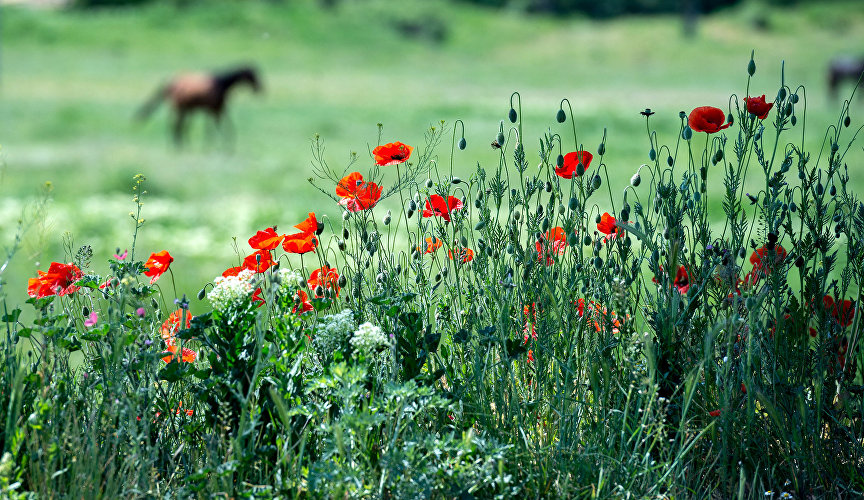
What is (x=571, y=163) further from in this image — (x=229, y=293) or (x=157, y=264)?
(x=157, y=264)

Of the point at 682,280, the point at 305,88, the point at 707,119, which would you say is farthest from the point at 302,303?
the point at 305,88

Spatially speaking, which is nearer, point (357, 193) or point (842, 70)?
point (357, 193)

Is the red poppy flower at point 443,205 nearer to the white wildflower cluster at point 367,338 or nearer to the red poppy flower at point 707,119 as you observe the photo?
the white wildflower cluster at point 367,338

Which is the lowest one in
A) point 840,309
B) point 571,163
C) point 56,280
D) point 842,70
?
point 842,70

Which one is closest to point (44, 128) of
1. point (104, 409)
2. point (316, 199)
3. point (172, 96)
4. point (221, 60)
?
point (172, 96)

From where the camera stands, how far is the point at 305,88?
2631 cm

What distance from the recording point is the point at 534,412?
2.21 meters

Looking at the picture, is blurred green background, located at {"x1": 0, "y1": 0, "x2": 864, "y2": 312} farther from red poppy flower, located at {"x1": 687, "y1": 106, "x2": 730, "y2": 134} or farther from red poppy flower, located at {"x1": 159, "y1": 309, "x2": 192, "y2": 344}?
red poppy flower, located at {"x1": 687, "y1": 106, "x2": 730, "y2": 134}

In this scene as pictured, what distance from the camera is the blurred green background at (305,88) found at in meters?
9.48

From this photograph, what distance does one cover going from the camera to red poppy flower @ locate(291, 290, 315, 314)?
2.17 m

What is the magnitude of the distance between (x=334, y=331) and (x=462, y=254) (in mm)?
474

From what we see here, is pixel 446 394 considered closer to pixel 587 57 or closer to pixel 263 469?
pixel 263 469

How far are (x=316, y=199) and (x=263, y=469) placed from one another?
8.38 m

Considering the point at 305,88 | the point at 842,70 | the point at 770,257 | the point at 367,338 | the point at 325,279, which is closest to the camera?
the point at 367,338
